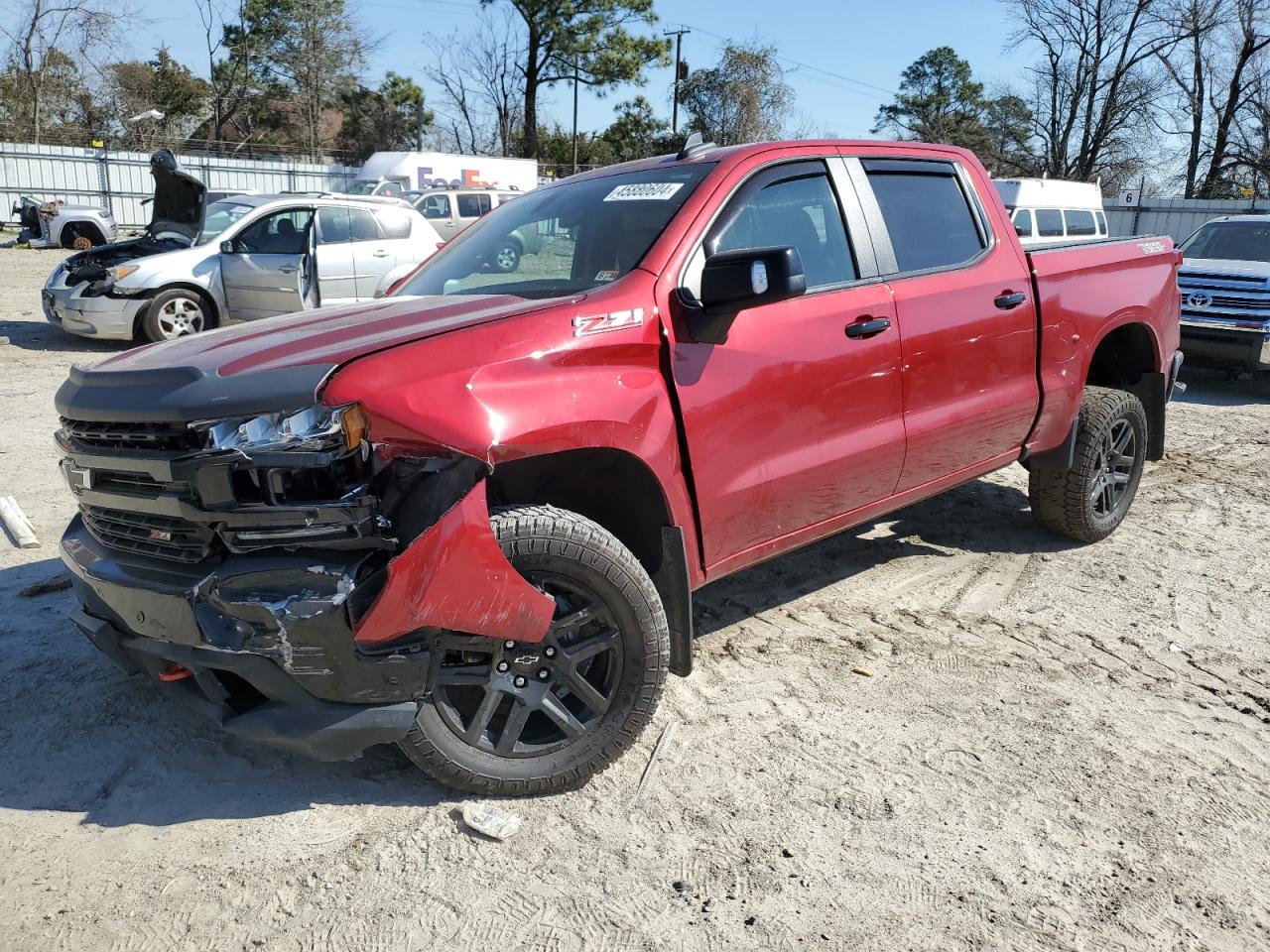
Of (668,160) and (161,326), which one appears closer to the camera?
(668,160)

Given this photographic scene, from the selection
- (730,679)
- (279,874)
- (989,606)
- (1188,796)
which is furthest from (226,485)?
(989,606)

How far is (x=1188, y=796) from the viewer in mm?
2963

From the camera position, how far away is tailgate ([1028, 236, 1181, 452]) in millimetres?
4473

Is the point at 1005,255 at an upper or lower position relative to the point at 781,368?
upper

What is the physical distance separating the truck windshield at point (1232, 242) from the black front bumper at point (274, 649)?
457 inches

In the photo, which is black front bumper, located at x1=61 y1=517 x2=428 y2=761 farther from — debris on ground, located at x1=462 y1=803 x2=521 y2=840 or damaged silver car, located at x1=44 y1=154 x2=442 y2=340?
damaged silver car, located at x1=44 y1=154 x2=442 y2=340

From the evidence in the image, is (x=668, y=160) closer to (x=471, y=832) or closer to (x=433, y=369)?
(x=433, y=369)

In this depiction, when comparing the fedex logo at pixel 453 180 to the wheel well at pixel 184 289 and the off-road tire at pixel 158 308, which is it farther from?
the off-road tire at pixel 158 308

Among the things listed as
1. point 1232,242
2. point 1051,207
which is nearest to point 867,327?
point 1232,242

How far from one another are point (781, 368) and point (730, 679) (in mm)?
1185

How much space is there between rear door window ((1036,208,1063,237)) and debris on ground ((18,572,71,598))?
52.6 feet

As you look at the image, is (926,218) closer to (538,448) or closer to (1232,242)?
(538,448)

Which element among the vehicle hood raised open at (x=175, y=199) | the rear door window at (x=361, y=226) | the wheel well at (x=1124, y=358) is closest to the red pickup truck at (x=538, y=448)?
the wheel well at (x=1124, y=358)

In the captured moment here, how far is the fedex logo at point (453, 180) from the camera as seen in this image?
87.0 feet
